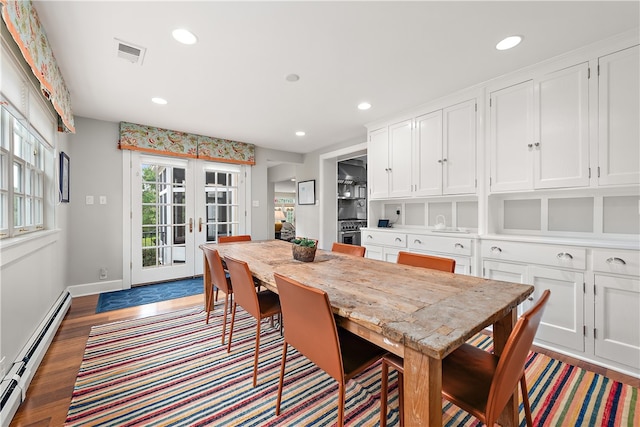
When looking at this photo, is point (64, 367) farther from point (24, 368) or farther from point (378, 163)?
point (378, 163)

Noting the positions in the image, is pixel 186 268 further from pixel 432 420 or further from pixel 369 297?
pixel 432 420

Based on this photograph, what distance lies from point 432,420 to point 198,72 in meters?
2.80

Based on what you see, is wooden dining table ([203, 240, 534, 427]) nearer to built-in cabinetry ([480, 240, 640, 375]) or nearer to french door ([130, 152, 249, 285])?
built-in cabinetry ([480, 240, 640, 375])

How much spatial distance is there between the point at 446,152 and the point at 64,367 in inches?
147

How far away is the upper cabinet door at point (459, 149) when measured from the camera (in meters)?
2.66

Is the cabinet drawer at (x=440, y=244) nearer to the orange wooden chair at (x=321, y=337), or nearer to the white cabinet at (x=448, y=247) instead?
the white cabinet at (x=448, y=247)

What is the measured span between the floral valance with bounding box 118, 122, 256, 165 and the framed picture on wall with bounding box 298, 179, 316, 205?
1.17m

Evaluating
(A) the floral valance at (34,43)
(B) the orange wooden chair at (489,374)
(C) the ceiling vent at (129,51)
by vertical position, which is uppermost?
(C) the ceiling vent at (129,51)

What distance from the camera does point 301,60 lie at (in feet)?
7.12

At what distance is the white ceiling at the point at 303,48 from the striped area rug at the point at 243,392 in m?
2.32

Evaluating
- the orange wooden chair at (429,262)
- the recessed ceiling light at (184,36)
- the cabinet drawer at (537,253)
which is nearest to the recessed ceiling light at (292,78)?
the recessed ceiling light at (184,36)

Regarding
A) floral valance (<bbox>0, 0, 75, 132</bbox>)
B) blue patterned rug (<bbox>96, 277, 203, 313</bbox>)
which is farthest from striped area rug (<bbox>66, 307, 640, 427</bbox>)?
floral valance (<bbox>0, 0, 75, 132</bbox>)

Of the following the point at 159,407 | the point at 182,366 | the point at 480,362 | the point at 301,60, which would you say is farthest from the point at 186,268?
the point at 480,362

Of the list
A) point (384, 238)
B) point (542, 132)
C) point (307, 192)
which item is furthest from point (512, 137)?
point (307, 192)
